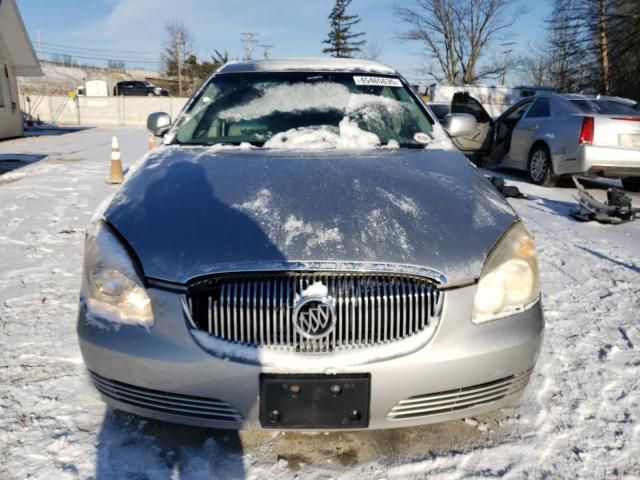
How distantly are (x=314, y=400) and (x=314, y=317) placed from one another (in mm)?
270

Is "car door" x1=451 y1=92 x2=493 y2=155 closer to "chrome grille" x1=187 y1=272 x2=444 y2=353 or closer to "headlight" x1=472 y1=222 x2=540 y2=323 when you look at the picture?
"headlight" x1=472 y1=222 x2=540 y2=323

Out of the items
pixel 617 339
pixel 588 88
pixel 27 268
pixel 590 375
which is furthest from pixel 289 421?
pixel 588 88

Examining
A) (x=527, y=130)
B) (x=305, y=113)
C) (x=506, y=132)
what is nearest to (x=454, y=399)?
(x=305, y=113)

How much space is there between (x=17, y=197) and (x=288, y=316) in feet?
22.0

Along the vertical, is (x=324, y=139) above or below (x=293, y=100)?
below

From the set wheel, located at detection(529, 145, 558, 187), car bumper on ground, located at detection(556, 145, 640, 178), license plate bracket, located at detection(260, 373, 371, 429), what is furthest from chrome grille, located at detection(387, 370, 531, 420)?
wheel, located at detection(529, 145, 558, 187)

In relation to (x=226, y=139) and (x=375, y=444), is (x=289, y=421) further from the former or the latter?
(x=226, y=139)

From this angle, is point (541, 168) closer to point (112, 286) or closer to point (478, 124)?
point (478, 124)

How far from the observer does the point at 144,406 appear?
1.77 metres

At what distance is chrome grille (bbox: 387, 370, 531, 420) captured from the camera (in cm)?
172

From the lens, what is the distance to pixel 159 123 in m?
3.55

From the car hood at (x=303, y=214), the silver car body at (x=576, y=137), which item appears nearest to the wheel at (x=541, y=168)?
the silver car body at (x=576, y=137)

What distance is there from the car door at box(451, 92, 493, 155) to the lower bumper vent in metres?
9.37

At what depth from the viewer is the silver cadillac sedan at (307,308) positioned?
5.45 ft
